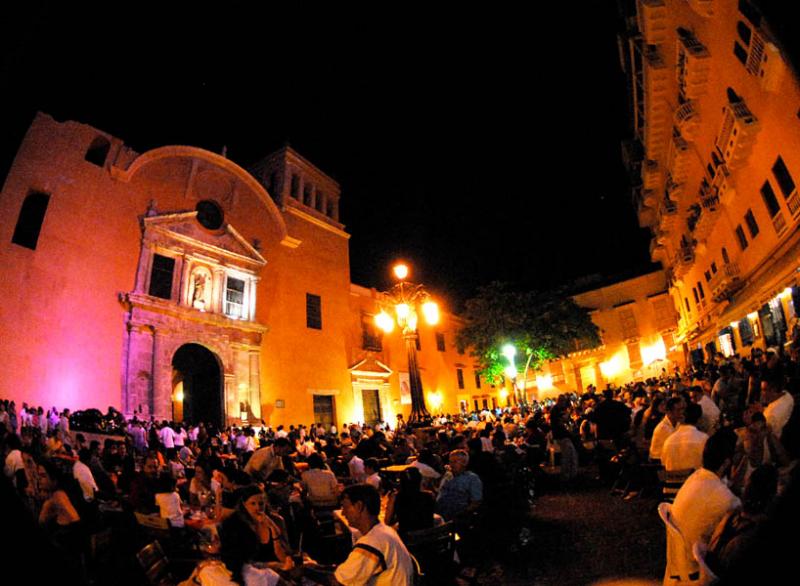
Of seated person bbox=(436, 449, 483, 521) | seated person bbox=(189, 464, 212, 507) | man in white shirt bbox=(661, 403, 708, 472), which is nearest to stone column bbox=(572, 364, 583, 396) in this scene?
man in white shirt bbox=(661, 403, 708, 472)

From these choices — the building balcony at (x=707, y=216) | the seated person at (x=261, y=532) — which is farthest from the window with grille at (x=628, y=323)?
the seated person at (x=261, y=532)

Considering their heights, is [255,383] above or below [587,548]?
above

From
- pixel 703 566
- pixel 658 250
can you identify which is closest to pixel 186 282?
pixel 703 566

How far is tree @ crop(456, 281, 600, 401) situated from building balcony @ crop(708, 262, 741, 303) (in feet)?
38.6

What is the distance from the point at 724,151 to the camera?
14.6 metres

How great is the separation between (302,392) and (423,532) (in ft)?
58.3

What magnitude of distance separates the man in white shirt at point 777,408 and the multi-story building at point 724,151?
21.4 ft

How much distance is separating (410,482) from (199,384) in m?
16.9

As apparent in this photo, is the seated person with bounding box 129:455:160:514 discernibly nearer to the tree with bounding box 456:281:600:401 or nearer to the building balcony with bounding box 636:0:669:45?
the building balcony with bounding box 636:0:669:45

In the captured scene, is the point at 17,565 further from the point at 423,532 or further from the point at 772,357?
the point at 772,357

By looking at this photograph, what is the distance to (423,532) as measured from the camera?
12.7 feet

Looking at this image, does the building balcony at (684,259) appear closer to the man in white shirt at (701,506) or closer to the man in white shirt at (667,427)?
the man in white shirt at (667,427)

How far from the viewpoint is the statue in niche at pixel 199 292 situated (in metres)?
17.8

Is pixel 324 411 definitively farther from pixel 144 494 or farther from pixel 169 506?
pixel 169 506
